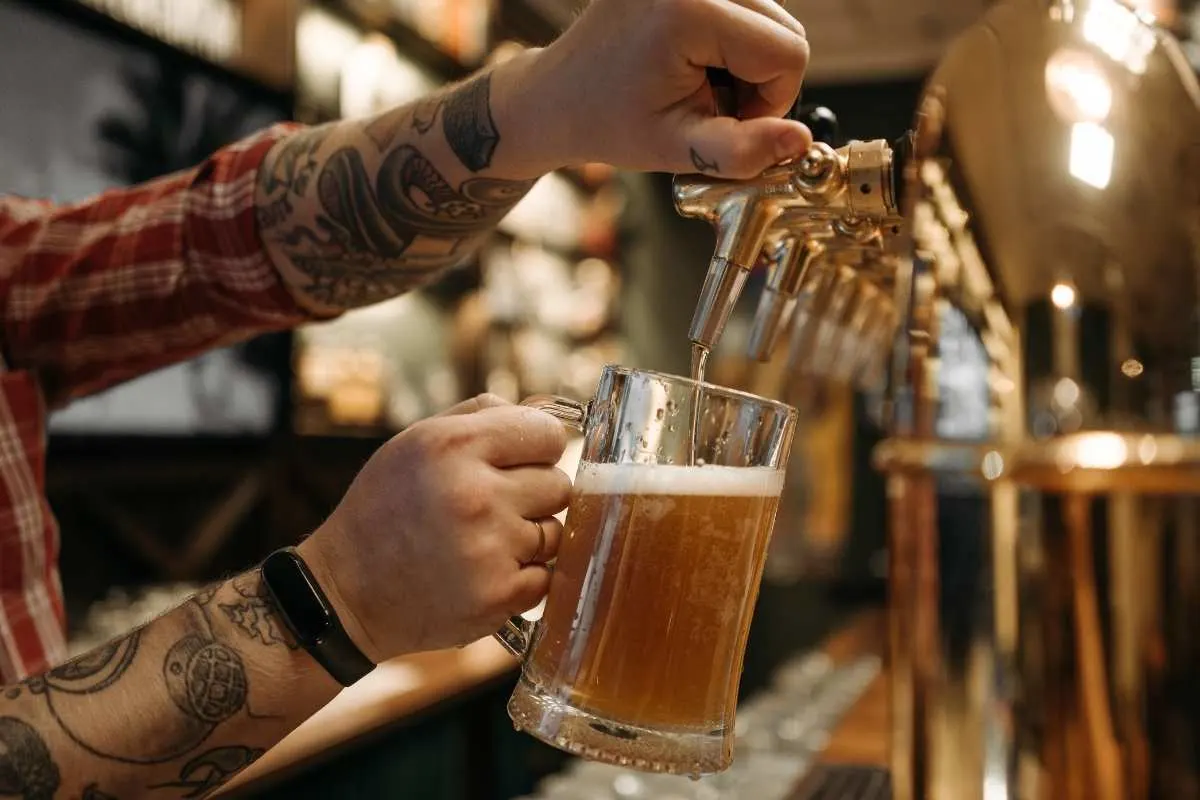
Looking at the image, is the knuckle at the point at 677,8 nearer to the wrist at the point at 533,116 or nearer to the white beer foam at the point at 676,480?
the wrist at the point at 533,116

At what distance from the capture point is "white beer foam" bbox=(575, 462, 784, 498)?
25.9 inches

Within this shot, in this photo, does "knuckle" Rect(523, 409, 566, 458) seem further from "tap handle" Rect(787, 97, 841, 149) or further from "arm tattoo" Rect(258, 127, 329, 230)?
"arm tattoo" Rect(258, 127, 329, 230)

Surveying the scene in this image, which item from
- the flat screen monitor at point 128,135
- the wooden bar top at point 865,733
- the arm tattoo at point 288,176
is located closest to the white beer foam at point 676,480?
the arm tattoo at point 288,176

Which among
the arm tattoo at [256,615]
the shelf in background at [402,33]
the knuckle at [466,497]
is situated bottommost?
the arm tattoo at [256,615]

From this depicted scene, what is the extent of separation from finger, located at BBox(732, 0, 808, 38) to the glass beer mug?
275 mm

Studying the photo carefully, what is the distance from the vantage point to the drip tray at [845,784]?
1.26 metres

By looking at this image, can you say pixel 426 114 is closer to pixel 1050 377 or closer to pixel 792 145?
pixel 792 145

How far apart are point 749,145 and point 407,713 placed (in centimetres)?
120

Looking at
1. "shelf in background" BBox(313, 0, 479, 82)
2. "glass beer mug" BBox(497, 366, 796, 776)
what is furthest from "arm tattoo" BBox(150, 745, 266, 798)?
"shelf in background" BBox(313, 0, 479, 82)

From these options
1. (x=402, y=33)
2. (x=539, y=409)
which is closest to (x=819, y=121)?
(x=539, y=409)

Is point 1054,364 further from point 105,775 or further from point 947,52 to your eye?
point 105,775

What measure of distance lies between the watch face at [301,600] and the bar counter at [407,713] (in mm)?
560

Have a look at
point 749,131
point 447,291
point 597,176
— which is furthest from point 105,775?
point 597,176

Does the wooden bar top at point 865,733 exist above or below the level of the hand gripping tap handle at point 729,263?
below
